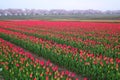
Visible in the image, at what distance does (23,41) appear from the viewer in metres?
16.2

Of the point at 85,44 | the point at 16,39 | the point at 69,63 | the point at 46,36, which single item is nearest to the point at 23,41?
the point at 16,39

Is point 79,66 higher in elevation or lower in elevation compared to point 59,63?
higher

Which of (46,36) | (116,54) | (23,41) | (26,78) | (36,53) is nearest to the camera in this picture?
(26,78)

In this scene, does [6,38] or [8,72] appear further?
[6,38]

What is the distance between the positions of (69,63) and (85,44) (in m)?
4.22

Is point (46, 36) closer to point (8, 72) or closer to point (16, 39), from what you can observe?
point (16, 39)

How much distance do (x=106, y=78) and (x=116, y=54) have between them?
3.93 metres

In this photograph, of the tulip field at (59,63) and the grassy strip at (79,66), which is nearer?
the tulip field at (59,63)

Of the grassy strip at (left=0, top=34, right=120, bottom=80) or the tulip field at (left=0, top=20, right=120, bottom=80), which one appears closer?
the tulip field at (left=0, top=20, right=120, bottom=80)

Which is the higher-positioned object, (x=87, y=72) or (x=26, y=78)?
(x=26, y=78)

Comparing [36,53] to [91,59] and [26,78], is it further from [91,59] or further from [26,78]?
[26,78]

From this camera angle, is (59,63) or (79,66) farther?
(59,63)

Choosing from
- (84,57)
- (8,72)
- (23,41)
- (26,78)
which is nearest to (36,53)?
(23,41)

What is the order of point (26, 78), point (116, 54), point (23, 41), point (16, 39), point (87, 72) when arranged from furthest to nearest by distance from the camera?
1. point (16, 39)
2. point (23, 41)
3. point (116, 54)
4. point (87, 72)
5. point (26, 78)
